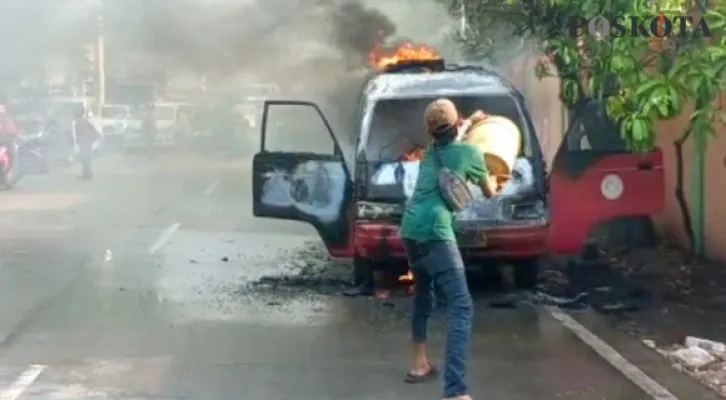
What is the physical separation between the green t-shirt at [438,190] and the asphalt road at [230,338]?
0.93 meters

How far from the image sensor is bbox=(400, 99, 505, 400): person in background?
22.2ft

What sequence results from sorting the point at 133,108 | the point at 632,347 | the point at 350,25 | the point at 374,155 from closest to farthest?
the point at 632,347 < the point at 374,155 < the point at 350,25 < the point at 133,108

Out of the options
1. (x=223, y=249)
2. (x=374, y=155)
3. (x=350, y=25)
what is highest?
(x=350, y=25)

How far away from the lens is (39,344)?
28.2 feet

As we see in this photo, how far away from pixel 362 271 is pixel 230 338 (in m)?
2.43

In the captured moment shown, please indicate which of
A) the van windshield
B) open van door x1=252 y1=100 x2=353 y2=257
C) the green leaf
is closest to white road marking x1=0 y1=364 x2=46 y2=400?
open van door x1=252 y1=100 x2=353 y2=257

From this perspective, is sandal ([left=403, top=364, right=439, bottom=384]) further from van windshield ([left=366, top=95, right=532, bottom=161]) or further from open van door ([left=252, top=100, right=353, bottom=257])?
van windshield ([left=366, top=95, right=532, bottom=161])

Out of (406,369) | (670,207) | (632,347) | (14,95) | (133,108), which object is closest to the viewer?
(406,369)

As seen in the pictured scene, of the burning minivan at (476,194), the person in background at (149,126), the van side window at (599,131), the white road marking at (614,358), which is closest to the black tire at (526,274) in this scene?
the burning minivan at (476,194)

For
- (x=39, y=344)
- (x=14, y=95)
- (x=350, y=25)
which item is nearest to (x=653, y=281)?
(x=39, y=344)

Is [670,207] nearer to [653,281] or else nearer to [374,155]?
[653,281]

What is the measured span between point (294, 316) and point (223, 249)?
184 inches

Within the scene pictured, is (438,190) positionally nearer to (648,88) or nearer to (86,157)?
(648,88)

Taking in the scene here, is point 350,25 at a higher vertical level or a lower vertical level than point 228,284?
higher
